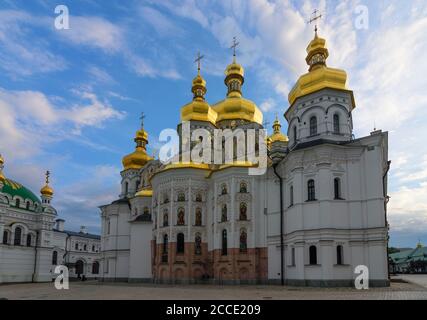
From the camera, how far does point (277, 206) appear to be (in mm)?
33031

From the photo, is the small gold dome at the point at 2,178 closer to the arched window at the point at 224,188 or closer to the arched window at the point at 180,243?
the arched window at the point at 180,243

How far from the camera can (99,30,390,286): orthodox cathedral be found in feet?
89.6

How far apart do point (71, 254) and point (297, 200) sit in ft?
161

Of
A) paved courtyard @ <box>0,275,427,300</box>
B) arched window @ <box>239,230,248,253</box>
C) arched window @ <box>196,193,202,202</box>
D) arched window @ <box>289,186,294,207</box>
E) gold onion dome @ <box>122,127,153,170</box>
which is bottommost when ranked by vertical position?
paved courtyard @ <box>0,275,427,300</box>

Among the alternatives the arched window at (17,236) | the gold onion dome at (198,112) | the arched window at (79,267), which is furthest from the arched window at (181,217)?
the arched window at (79,267)

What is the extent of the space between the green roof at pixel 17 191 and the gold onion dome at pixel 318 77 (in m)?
37.1

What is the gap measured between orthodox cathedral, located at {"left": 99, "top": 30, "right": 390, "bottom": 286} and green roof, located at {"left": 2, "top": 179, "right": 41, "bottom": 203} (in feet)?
48.9

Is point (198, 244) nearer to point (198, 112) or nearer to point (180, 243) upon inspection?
point (180, 243)

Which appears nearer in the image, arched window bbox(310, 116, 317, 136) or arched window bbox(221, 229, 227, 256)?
arched window bbox(310, 116, 317, 136)

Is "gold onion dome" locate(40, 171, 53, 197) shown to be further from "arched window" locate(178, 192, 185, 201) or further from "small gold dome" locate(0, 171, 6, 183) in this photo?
"arched window" locate(178, 192, 185, 201)

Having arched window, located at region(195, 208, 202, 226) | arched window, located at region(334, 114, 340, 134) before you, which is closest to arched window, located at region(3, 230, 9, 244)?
arched window, located at region(195, 208, 202, 226)

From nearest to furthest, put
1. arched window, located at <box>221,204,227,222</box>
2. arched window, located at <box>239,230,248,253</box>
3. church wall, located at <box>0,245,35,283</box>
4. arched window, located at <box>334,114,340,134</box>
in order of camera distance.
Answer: arched window, located at <box>334,114,340,134</box> → arched window, located at <box>239,230,248,253</box> → arched window, located at <box>221,204,227,222</box> → church wall, located at <box>0,245,35,283</box>

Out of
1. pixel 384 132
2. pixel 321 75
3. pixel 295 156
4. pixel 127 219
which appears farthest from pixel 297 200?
pixel 127 219
